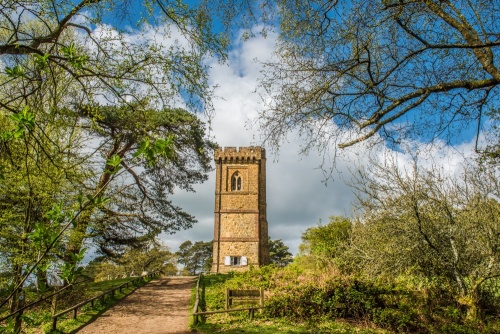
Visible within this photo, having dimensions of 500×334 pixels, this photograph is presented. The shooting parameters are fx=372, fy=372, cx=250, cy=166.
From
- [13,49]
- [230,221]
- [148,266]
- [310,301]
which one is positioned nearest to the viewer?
[13,49]

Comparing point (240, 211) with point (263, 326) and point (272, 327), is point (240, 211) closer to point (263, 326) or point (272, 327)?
point (263, 326)

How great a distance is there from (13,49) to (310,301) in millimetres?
12015

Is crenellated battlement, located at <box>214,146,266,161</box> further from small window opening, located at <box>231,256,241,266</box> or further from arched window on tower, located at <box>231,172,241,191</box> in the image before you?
small window opening, located at <box>231,256,241,266</box>

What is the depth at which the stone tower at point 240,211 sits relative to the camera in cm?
3634

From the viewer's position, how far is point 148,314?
1540 cm

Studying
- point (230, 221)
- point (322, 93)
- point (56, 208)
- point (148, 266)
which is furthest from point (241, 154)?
point (56, 208)

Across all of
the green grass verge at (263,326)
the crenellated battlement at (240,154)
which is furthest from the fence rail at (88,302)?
the crenellated battlement at (240,154)

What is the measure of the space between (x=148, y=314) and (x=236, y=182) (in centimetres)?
2473

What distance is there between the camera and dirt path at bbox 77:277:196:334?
12.7m

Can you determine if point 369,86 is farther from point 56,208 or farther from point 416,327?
point 416,327

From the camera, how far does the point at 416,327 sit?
471 inches

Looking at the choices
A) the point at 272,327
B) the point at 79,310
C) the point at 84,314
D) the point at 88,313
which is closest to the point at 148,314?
the point at 88,313

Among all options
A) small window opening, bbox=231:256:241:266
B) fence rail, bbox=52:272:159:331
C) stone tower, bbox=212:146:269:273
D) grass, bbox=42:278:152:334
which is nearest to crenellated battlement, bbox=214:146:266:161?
stone tower, bbox=212:146:269:273

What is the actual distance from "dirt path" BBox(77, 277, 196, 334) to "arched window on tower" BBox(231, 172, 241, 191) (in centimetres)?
1806
